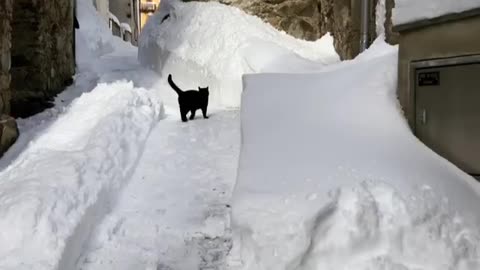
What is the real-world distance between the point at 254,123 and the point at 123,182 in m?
1.28

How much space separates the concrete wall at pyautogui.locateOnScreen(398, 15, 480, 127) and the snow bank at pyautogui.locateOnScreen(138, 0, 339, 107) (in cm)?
429

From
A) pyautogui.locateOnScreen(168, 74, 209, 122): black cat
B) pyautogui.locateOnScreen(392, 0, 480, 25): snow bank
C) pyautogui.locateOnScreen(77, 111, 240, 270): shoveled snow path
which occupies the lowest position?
pyautogui.locateOnScreen(77, 111, 240, 270): shoveled snow path

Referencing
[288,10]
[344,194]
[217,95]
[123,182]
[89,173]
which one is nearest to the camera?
[344,194]

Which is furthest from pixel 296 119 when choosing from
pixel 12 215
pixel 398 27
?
pixel 12 215

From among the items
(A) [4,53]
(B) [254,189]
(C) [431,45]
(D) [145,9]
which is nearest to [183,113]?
(A) [4,53]

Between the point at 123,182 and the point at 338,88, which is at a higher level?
the point at 338,88

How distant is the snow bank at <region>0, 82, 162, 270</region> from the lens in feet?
10.3

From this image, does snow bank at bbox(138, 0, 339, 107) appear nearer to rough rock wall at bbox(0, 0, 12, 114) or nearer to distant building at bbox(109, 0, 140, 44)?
rough rock wall at bbox(0, 0, 12, 114)

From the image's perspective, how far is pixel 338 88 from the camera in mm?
4805

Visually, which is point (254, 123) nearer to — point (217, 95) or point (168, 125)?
point (168, 125)

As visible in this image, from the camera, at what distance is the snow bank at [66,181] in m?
3.13

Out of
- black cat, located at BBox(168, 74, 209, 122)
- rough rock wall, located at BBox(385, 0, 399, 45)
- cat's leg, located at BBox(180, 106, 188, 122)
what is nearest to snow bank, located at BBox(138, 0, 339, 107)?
rough rock wall, located at BBox(385, 0, 399, 45)

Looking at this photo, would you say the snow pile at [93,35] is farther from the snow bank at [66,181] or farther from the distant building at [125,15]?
the snow bank at [66,181]

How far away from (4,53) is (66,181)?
257 cm
